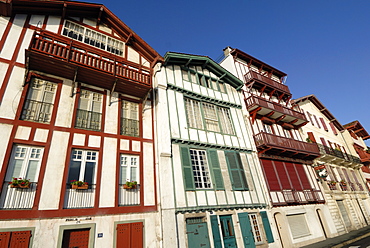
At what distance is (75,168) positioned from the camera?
8.56m

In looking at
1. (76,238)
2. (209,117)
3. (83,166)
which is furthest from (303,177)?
(76,238)

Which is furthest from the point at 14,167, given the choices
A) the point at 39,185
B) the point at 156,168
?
the point at 156,168

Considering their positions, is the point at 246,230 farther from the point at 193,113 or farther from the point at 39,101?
the point at 39,101

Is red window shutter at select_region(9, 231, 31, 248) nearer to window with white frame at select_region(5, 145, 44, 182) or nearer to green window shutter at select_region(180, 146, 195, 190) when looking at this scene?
window with white frame at select_region(5, 145, 44, 182)

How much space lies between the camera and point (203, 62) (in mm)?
16422

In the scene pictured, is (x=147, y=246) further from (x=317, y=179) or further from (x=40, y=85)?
(x=317, y=179)

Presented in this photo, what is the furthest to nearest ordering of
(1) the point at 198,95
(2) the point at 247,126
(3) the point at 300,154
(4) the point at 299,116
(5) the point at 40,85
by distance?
(4) the point at 299,116 < (3) the point at 300,154 < (2) the point at 247,126 < (1) the point at 198,95 < (5) the point at 40,85

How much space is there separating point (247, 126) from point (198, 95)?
16.0ft

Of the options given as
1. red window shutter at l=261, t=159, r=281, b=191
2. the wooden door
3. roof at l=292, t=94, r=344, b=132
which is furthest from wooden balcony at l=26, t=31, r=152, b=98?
roof at l=292, t=94, r=344, b=132

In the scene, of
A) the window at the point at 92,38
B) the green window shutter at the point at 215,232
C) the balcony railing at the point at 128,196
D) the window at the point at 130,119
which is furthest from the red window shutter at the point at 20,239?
the window at the point at 92,38

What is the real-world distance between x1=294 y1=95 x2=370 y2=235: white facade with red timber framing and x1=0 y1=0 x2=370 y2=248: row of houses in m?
0.43

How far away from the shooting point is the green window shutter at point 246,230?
1098cm

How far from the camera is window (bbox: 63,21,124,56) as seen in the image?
11820 millimetres

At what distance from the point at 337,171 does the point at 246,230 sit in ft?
55.8
